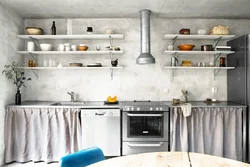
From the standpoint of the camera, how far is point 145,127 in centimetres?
373

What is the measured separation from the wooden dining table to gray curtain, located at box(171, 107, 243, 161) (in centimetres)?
194

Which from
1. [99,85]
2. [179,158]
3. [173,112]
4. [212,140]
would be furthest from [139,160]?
[99,85]

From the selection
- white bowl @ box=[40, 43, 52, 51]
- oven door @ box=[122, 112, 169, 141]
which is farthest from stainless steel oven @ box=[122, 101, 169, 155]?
white bowl @ box=[40, 43, 52, 51]

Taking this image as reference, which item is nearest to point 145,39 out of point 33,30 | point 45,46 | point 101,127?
point 101,127

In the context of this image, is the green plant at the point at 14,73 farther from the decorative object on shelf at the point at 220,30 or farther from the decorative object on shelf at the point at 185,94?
the decorative object on shelf at the point at 220,30

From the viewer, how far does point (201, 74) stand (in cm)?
446

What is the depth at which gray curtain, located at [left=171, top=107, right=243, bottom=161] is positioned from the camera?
145 inches

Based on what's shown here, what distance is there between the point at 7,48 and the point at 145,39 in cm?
231

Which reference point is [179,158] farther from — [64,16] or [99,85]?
[64,16]

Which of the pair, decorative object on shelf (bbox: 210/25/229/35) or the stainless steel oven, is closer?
the stainless steel oven

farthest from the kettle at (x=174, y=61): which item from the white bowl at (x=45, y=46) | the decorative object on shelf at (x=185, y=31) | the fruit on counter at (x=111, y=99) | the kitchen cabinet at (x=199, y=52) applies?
the white bowl at (x=45, y=46)

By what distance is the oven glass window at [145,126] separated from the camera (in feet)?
12.2

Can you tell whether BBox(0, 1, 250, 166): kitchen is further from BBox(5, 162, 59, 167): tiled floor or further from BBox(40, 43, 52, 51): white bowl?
BBox(5, 162, 59, 167): tiled floor

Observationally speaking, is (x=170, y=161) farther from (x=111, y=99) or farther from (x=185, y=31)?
(x=185, y=31)
